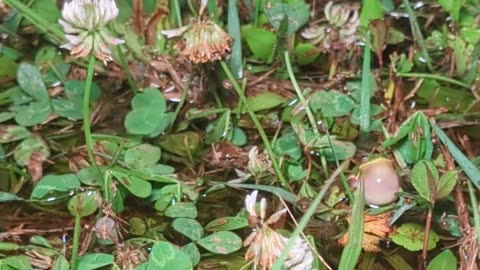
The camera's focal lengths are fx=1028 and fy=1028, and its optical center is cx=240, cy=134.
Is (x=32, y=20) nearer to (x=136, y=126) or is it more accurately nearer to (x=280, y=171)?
(x=136, y=126)

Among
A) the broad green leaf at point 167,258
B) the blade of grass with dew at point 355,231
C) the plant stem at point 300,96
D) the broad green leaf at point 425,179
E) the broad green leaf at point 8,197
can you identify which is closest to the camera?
the blade of grass with dew at point 355,231

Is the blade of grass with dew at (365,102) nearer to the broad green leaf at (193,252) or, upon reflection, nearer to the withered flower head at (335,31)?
the withered flower head at (335,31)

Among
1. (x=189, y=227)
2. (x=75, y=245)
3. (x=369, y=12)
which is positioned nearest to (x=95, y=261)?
(x=75, y=245)

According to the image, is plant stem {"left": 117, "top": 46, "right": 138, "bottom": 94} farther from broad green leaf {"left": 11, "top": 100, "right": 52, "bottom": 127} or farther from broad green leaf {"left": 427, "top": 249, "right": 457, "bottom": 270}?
broad green leaf {"left": 427, "top": 249, "right": 457, "bottom": 270}

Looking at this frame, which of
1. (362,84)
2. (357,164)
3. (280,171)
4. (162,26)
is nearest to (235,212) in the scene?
(280,171)

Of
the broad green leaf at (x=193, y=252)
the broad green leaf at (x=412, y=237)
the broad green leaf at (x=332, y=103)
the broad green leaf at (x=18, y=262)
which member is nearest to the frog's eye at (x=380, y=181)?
the broad green leaf at (x=412, y=237)

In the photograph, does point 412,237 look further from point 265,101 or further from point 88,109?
point 88,109

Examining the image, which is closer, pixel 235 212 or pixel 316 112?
pixel 235 212
